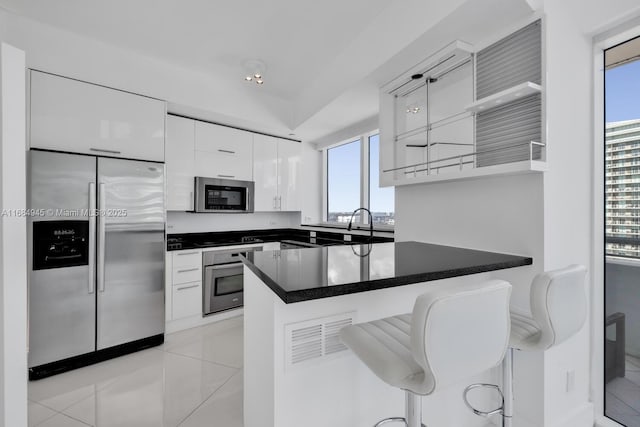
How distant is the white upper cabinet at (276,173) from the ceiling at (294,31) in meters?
1.09

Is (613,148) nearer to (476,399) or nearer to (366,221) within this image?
(476,399)

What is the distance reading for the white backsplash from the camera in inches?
142

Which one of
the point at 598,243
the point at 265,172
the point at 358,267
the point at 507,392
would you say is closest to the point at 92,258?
the point at 265,172

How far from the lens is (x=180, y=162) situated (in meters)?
3.23

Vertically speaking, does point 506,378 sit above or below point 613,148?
below

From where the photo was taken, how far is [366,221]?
3799 millimetres

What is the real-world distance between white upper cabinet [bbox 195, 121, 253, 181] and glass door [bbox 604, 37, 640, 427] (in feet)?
11.1

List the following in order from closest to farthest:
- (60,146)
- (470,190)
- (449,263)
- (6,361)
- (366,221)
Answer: (6,361), (449,263), (470,190), (60,146), (366,221)

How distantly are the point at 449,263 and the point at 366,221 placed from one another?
8.04 ft

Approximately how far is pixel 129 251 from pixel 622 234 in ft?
11.8

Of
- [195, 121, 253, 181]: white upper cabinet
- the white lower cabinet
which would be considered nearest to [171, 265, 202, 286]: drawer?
the white lower cabinet

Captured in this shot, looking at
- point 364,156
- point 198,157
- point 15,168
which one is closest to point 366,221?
point 364,156

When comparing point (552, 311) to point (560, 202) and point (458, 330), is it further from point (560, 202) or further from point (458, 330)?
point (560, 202)

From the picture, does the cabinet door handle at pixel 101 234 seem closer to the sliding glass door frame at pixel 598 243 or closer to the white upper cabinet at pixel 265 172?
the white upper cabinet at pixel 265 172
